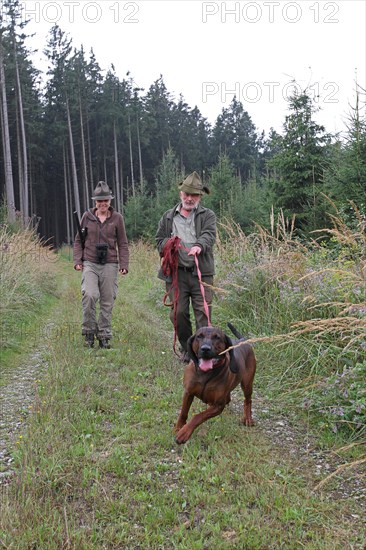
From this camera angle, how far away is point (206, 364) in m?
3.25

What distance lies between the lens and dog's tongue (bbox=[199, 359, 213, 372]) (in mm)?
3236

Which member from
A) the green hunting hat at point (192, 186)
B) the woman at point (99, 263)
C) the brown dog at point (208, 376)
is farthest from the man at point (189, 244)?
the brown dog at point (208, 376)

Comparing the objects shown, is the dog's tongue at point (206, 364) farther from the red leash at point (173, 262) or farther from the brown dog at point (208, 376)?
the red leash at point (173, 262)

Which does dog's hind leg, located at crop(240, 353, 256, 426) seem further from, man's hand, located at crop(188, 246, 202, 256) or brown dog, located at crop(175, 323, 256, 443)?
man's hand, located at crop(188, 246, 202, 256)

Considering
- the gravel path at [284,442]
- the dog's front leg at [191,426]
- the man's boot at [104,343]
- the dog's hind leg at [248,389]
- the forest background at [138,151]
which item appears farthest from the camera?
the forest background at [138,151]

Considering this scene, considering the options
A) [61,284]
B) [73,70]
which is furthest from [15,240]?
[73,70]

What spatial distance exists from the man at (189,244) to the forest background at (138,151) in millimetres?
2908

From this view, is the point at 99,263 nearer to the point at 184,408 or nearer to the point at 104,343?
the point at 104,343

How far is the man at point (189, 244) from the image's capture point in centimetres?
512

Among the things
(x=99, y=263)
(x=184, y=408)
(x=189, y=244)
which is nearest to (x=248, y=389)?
Answer: (x=184, y=408)

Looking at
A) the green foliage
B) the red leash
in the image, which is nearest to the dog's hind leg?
the red leash

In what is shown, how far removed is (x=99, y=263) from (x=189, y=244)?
1609 mm

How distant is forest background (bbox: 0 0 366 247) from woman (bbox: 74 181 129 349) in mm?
3292

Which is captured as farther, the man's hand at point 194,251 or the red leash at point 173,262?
the red leash at point 173,262
